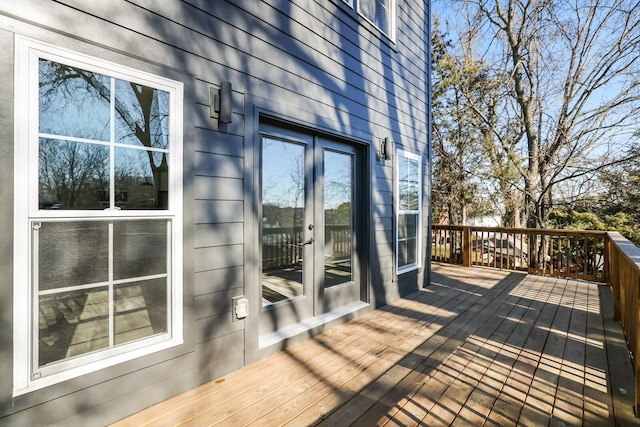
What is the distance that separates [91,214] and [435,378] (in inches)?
93.5

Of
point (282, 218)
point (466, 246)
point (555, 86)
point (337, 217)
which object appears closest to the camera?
point (282, 218)

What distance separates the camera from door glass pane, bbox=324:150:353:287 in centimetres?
332

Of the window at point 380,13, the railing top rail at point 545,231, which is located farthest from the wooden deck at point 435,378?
the window at point 380,13

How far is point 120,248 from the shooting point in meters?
1.84

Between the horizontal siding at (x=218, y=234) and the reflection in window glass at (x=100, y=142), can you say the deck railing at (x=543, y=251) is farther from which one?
the reflection in window glass at (x=100, y=142)

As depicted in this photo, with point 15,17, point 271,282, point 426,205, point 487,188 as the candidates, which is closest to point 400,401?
point 271,282

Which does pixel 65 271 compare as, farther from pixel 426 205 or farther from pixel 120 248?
pixel 426 205

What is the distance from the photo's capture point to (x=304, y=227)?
307 centimetres

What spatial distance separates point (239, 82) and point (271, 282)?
5.36 ft

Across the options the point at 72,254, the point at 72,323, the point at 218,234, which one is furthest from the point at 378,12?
the point at 72,323

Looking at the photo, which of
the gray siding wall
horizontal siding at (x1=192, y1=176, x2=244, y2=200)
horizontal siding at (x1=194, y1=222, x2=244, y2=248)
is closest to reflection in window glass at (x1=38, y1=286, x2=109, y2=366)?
the gray siding wall

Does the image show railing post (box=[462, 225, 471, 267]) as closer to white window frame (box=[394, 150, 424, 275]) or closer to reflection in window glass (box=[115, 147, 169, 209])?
white window frame (box=[394, 150, 424, 275])

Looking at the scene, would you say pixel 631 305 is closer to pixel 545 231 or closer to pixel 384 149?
pixel 384 149

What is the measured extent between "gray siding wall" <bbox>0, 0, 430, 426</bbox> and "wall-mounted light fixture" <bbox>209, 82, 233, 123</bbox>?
41mm
